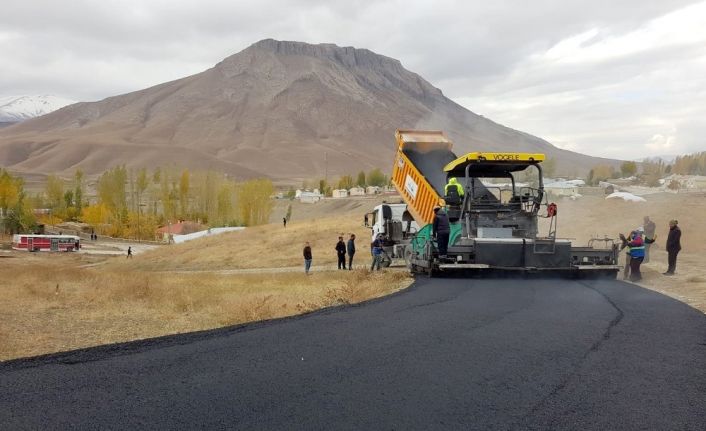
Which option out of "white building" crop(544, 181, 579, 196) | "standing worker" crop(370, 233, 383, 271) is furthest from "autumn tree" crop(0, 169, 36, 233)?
"standing worker" crop(370, 233, 383, 271)

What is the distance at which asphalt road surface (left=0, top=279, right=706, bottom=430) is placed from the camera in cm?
495

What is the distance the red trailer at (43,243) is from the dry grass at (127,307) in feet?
191

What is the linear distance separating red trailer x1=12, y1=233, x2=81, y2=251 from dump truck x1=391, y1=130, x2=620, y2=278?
214 feet

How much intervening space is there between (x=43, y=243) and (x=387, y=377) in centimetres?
7552

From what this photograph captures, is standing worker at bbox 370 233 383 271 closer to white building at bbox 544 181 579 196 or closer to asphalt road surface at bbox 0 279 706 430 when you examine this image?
asphalt road surface at bbox 0 279 706 430

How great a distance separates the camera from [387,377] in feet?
19.8

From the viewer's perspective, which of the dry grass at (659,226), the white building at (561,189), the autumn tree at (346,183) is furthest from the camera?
the autumn tree at (346,183)

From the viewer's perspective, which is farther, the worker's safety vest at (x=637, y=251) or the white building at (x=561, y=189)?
the white building at (x=561, y=189)

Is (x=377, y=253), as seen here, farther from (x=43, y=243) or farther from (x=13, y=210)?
(x=13, y=210)

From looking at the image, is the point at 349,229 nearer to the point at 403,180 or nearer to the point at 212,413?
the point at 403,180

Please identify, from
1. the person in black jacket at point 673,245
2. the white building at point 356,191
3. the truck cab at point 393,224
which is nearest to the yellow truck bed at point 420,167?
the truck cab at point 393,224

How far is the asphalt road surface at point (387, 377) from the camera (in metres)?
4.95

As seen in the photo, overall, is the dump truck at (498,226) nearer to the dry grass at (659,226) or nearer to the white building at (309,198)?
the dry grass at (659,226)

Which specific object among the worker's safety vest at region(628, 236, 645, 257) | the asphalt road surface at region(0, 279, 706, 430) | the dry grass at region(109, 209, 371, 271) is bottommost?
the dry grass at region(109, 209, 371, 271)
